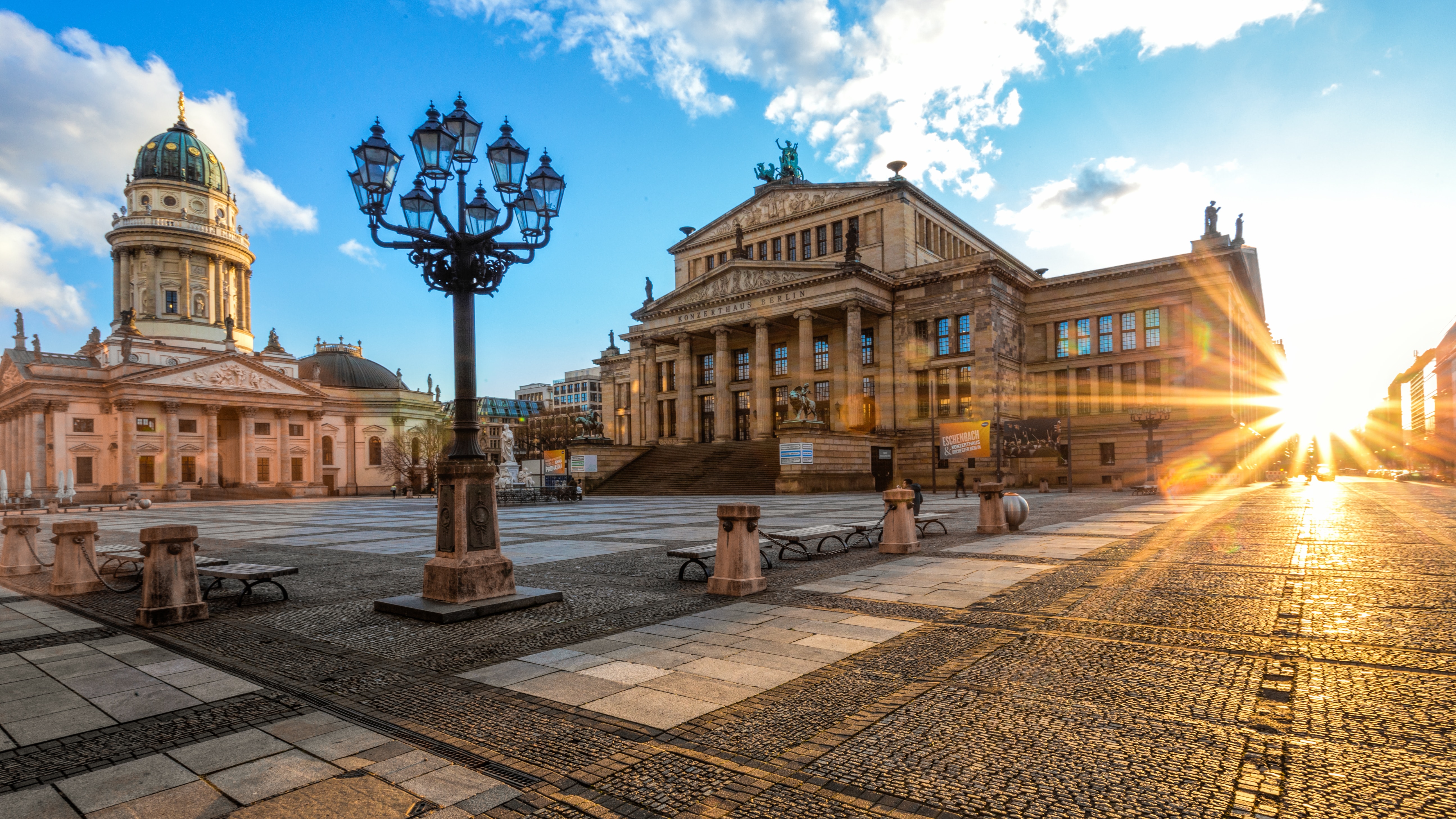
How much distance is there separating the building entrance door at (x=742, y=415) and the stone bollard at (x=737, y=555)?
51.3 m

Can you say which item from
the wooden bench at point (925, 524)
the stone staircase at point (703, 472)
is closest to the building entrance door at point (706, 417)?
the stone staircase at point (703, 472)

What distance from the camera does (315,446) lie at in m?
76.9

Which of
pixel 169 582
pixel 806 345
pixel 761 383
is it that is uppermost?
pixel 806 345

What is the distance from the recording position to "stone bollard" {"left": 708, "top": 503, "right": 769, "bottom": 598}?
10.1 meters

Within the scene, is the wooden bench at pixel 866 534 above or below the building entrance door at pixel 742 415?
below

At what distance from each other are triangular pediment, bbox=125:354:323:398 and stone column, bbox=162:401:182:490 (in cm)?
203

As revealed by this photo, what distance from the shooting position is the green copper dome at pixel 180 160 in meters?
78.0

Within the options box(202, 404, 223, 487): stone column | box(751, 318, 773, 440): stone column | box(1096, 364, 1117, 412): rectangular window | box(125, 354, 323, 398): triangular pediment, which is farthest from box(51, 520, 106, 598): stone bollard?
box(202, 404, 223, 487): stone column

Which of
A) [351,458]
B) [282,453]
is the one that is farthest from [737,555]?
[351,458]

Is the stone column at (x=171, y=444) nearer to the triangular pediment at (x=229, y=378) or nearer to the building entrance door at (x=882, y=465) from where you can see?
the triangular pediment at (x=229, y=378)

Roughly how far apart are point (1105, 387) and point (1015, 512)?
137ft

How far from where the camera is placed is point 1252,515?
22.6 metres

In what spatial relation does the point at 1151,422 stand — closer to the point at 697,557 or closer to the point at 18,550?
the point at 697,557

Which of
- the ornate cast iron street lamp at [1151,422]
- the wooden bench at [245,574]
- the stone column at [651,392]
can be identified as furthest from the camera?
the stone column at [651,392]
